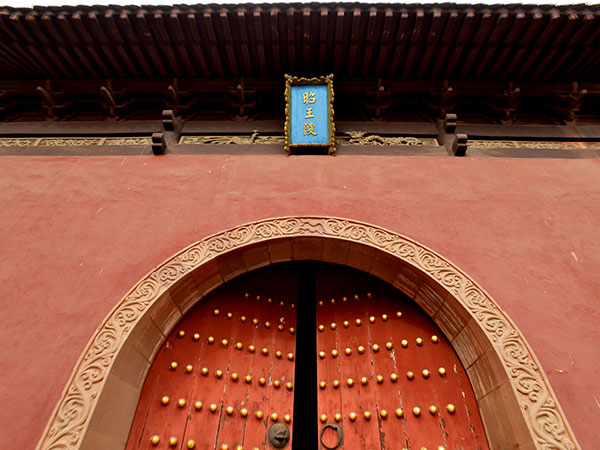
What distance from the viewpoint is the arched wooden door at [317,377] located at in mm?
1833

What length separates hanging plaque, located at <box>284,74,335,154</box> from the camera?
8.70 ft

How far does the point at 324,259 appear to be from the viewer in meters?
2.31

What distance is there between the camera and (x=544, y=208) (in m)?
2.25

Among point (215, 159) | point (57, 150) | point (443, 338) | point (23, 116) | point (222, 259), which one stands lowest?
point (443, 338)

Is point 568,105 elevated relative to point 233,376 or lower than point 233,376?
elevated

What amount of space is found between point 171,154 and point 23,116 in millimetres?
1590

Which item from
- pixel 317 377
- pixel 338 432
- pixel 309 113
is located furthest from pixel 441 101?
pixel 338 432

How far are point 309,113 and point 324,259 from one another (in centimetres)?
117

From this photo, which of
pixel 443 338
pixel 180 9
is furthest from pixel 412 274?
pixel 180 9

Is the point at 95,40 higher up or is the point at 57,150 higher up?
the point at 95,40

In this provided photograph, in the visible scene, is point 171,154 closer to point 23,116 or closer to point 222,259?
point 222,259

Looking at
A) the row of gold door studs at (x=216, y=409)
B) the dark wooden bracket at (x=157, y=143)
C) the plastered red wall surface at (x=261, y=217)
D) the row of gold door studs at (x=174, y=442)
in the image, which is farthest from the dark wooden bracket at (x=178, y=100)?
the row of gold door studs at (x=174, y=442)

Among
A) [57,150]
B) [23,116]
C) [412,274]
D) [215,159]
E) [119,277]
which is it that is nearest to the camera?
[119,277]

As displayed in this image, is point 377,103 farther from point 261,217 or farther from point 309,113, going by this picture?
point 261,217
